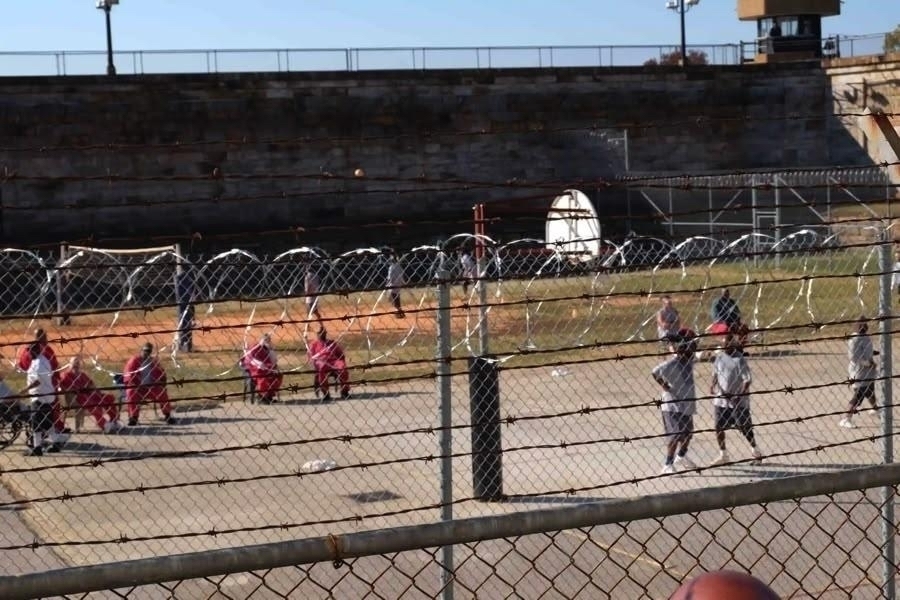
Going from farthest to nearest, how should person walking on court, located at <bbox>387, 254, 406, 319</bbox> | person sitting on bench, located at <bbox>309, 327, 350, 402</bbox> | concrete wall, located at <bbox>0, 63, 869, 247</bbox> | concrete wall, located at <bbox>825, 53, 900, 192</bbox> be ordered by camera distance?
concrete wall, located at <bbox>825, 53, 900, 192</bbox>, concrete wall, located at <bbox>0, 63, 869, 247</bbox>, person sitting on bench, located at <bbox>309, 327, 350, 402</bbox>, person walking on court, located at <bbox>387, 254, 406, 319</bbox>

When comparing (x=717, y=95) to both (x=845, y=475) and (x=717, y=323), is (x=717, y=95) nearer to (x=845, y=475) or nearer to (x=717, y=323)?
(x=717, y=323)

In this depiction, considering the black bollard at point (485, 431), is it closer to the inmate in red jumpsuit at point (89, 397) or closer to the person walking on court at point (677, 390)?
the person walking on court at point (677, 390)

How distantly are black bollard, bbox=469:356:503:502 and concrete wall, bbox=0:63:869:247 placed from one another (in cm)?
2051

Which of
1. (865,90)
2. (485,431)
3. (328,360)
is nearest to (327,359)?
(328,360)

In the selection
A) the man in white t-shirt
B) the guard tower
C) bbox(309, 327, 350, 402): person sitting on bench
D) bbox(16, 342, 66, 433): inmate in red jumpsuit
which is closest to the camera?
bbox(16, 342, 66, 433): inmate in red jumpsuit

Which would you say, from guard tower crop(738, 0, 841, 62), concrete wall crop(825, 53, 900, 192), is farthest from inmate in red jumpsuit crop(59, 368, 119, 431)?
guard tower crop(738, 0, 841, 62)

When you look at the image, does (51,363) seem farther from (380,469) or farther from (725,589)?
(725,589)

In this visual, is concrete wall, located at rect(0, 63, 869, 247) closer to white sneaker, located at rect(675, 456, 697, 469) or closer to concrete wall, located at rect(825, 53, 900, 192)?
concrete wall, located at rect(825, 53, 900, 192)

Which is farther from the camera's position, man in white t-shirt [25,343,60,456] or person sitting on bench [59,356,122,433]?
person sitting on bench [59,356,122,433]

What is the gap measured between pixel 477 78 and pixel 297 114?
5437 millimetres

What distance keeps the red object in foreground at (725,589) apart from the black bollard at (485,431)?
740cm

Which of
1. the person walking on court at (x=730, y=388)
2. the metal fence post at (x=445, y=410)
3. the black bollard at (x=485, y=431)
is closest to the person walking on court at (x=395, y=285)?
the metal fence post at (x=445, y=410)

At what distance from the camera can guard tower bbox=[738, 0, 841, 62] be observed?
175 ft

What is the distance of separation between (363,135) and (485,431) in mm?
27420
